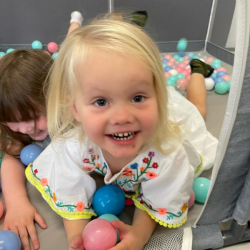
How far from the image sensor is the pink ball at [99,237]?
2.09ft

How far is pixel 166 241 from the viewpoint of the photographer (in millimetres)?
699

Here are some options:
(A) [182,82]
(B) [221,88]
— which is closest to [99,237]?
(A) [182,82]

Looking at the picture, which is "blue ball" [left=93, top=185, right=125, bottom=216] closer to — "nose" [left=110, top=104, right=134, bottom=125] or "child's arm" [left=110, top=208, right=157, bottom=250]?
"child's arm" [left=110, top=208, right=157, bottom=250]

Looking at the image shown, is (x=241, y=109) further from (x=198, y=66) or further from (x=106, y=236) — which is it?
(x=198, y=66)

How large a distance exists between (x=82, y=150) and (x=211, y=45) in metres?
1.77

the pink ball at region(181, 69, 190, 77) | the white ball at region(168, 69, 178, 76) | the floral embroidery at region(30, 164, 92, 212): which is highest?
the floral embroidery at region(30, 164, 92, 212)

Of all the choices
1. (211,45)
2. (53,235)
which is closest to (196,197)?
(53,235)

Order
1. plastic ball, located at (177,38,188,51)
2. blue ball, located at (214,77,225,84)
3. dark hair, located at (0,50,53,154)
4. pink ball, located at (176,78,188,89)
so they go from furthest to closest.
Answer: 1. plastic ball, located at (177,38,188,51)
2. blue ball, located at (214,77,225,84)
3. pink ball, located at (176,78,188,89)
4. dark hair, located at (0,50,53,154)

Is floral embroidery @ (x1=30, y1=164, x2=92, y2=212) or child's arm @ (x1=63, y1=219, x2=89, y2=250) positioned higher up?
floral embroidery @ (x1=30, y1=164, x2=92, y2=212)

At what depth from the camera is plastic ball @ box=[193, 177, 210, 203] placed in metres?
0.85

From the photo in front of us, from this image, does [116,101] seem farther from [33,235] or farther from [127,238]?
[33,235]

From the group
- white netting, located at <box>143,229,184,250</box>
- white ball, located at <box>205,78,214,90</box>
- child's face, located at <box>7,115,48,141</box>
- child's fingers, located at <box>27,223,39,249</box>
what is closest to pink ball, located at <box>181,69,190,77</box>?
white ball, located at <box>205,78,214,90</box>

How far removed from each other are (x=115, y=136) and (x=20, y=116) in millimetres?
403

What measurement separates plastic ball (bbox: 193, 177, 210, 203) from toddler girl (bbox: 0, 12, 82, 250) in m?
0.48
